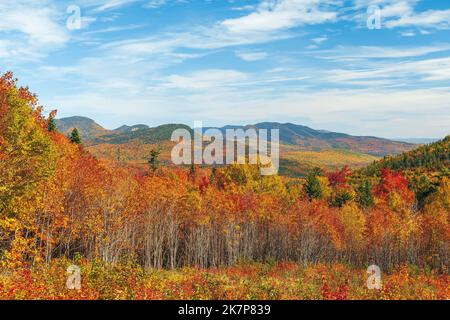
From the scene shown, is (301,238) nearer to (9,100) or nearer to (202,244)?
(202,244)

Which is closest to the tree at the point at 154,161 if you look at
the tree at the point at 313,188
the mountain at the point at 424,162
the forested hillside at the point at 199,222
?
the forested hillside at the point at 199,222

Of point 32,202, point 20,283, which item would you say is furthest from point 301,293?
point 32,202

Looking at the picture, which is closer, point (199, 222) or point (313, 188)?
point (199, 222)

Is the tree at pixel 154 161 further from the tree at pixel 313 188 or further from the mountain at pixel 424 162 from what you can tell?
the mountain at pixel 424 162

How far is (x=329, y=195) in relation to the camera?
102 metres

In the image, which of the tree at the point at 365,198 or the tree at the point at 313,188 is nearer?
the tree at the point at 313,188

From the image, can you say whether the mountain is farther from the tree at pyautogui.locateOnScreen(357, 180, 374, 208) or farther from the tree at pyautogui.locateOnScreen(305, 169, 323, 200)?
the tree at pyautogui.locateOnScreen(305, 169, 323, 200)

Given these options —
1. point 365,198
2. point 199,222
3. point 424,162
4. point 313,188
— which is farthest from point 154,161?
point 424,162

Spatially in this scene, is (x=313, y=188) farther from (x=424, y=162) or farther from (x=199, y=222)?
(x=424, y=162)

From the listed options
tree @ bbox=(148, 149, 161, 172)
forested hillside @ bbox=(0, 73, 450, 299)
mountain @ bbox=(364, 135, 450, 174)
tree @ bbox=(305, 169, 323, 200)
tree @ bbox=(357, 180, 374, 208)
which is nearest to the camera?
forested hillside @ bbox=(0, 73, 450, 299)

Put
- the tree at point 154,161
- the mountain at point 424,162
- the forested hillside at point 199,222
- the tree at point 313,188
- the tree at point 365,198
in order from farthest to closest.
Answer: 1. the mountain at point 424,162
2. the tree at point 154,161
3. the tree at point 365,198
4. the tree at point 313,188
5. the forested hillside at point 199,222

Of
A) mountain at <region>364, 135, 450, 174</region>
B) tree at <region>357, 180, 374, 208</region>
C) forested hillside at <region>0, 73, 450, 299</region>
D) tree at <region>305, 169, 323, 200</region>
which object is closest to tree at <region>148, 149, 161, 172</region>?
forested hillside at <region>0, 73, 450, 299</region>

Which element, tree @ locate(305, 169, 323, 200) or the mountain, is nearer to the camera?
tree @ locate(305, 169, 323, 200)
